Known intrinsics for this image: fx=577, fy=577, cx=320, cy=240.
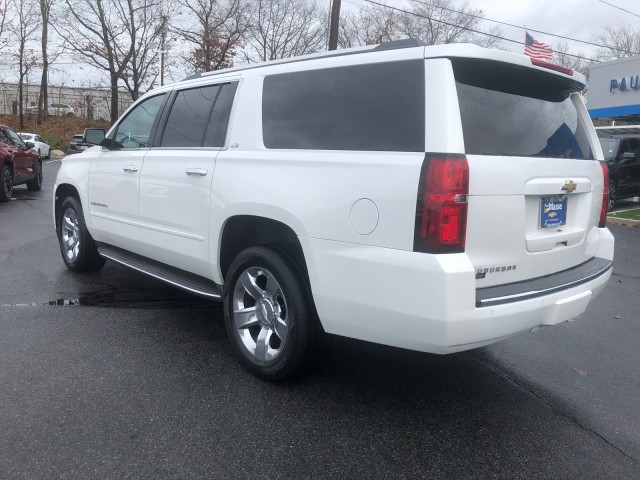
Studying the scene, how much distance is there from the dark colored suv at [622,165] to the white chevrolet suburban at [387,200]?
10.9m

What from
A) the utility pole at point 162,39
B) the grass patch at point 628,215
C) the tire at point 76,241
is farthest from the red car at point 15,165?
the utility pole at point 162,39

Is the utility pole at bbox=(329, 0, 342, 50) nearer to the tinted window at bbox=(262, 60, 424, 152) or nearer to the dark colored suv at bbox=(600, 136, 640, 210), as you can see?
the dark colored suv at bbox=(600, 136, 640, 210)

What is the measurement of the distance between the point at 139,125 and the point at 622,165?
12306mm

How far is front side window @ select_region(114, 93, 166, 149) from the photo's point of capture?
16.2 ft

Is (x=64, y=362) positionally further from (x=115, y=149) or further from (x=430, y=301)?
(x=430, y=301)

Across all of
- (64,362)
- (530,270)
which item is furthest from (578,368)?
(64,362)

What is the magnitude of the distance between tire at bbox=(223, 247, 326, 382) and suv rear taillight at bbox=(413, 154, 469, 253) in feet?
3.02

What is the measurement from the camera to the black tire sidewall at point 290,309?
3.36 meters

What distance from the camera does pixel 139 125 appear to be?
16.9ft

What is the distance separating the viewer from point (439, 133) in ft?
9.11

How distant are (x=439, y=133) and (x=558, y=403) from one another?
6.24 ft

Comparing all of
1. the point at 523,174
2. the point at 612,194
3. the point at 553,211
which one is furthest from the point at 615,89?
the point at 523,174

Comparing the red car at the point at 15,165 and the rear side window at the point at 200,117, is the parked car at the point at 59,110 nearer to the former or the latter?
the red car at the point at 15,165

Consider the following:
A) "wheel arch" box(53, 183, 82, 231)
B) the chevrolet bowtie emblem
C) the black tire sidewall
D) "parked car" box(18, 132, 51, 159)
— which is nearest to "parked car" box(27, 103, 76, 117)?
"parked car" box(18, 132, 51, 159)
